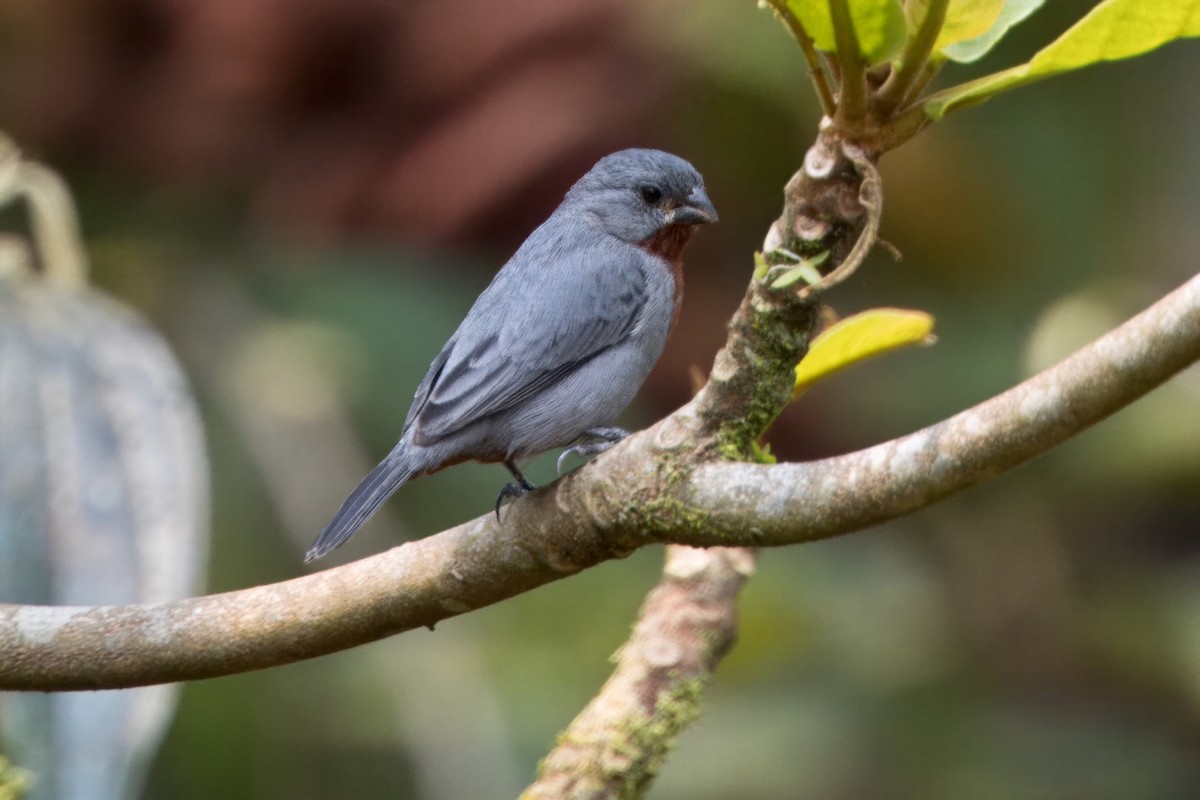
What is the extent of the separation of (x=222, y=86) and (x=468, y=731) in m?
2.98

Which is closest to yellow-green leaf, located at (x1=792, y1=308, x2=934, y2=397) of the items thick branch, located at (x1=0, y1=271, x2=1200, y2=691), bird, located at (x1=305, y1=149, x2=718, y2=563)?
thick branch, located at (x1=0, y1=271, x2=1200, y2=691)

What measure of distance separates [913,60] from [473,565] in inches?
44.8

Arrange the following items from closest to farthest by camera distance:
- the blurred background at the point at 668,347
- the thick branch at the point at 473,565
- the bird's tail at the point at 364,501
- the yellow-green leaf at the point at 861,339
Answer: the thick branch at the point at 473,565, the yellow-green leaf at the point at 861,339, the bird's tail at the point at 364,501, the blurred background at the point at 668,347

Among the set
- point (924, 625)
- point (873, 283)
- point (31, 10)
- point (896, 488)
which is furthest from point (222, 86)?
point (896, 488)

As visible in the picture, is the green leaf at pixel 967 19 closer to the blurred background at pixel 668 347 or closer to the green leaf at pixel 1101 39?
the green leaf at pixel 1101 39

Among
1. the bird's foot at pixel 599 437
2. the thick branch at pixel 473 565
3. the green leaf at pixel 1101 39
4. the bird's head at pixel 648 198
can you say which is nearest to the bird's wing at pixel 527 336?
the bird's foot at pixel 599 437

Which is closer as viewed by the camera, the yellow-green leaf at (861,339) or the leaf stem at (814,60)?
the leaf stem at (814,60)

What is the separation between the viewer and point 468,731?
4410 millimetres

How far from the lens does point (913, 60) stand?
2111 millimetres

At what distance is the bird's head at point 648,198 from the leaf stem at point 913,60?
179cm

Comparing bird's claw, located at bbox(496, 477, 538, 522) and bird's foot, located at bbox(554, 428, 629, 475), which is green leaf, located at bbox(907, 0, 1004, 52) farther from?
bird's foot, located at bbox(554, 428, 629, 475)

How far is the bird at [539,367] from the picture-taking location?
3.36m

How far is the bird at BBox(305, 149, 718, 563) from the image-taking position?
3.36 meters

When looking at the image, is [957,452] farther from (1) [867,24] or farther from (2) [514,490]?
(2) [514,490]
